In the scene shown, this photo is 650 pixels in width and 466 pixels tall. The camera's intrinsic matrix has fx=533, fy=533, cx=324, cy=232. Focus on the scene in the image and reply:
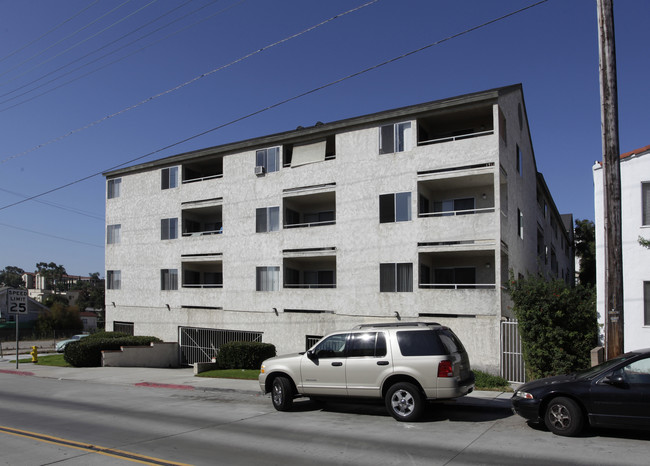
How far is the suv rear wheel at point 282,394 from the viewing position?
39.2 feet

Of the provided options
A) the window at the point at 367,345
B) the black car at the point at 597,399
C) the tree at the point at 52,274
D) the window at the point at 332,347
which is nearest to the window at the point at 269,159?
the window at the point at 332,347

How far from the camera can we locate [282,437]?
9.46 m

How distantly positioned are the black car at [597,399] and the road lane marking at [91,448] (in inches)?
234

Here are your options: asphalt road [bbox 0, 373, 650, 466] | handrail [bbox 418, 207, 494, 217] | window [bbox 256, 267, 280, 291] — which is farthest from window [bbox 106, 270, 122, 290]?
handrail [bbox 418, 207, 494, 217]

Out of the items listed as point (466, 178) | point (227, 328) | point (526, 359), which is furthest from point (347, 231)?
point (526, 359)

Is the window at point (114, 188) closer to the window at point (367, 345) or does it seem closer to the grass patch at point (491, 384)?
the grass patch at point (491, 384)

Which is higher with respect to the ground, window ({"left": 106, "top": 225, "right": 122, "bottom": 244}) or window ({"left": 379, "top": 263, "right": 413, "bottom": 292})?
window ({"left": 106, "top": 225, "right": 122, "bottom": 244})

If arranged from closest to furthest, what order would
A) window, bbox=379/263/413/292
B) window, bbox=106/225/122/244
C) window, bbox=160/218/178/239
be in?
window, bbox=379/263/413/292 < window, bbox=160/218/178/239 < window, bbox=106/225/122/244

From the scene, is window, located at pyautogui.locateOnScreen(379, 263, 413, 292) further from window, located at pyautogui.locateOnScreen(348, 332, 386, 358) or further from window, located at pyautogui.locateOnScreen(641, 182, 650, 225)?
window, located at pyautogui.locateOnScreen(348, 332, 386, 358)

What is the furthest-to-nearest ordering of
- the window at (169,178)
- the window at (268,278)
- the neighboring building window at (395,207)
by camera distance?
1. the window at (169,178)
2. the window at (268,278)
3. the neighboring building window at (395,207)

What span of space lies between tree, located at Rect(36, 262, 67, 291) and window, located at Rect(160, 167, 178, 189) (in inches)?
4544

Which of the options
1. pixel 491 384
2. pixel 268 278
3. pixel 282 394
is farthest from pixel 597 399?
pixel 268 278

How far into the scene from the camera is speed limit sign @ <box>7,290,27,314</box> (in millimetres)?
24469

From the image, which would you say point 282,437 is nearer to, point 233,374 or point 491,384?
point 491,384
